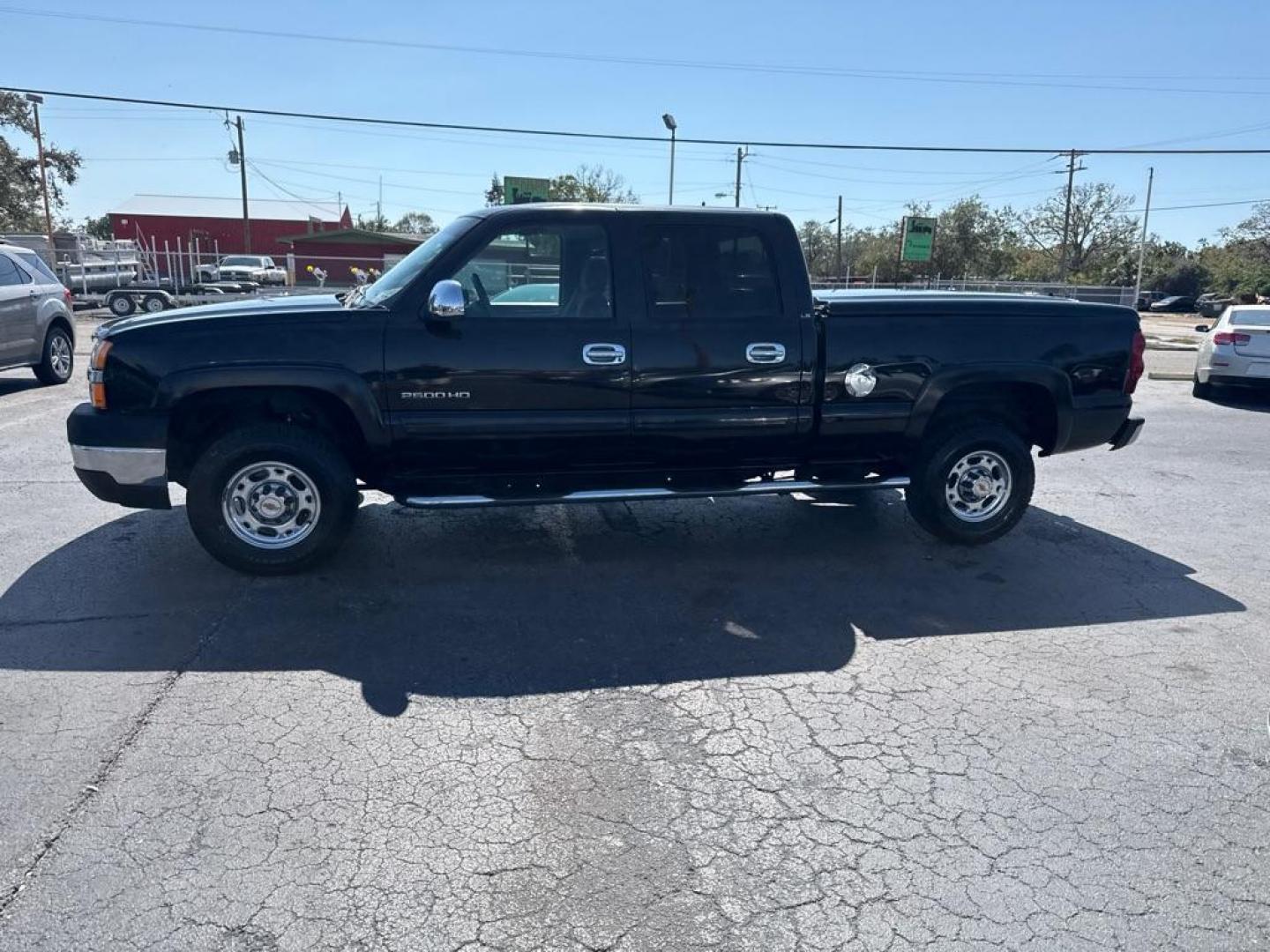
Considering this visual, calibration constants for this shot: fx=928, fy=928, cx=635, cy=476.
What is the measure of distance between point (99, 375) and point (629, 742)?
3.44 metres

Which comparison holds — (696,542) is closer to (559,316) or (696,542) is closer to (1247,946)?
(559,316)

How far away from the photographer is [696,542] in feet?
19.5

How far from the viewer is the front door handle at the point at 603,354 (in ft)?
17.0

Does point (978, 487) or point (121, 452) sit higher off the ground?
point (121, 452)

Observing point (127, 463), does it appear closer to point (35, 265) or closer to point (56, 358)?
point (56, 358)

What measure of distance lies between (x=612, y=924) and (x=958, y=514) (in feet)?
13.3

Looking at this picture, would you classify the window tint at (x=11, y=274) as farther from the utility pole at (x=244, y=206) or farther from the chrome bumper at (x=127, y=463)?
the utility pole at (x=244, y=206)

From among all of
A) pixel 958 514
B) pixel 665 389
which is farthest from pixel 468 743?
pixel 958 514

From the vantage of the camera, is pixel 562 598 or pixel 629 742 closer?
pixel 629 742

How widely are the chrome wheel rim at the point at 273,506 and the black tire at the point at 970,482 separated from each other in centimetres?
364

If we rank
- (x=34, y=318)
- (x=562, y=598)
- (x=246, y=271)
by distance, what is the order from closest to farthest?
(x=562, y=598), (x=34, y=318), (x=246, y=271)

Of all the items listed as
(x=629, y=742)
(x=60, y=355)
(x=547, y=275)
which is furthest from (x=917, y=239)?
(x=629, y=742)

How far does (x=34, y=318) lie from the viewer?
10969mm

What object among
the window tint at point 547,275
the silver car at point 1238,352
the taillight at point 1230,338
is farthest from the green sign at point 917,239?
the window tint at point 547,275
